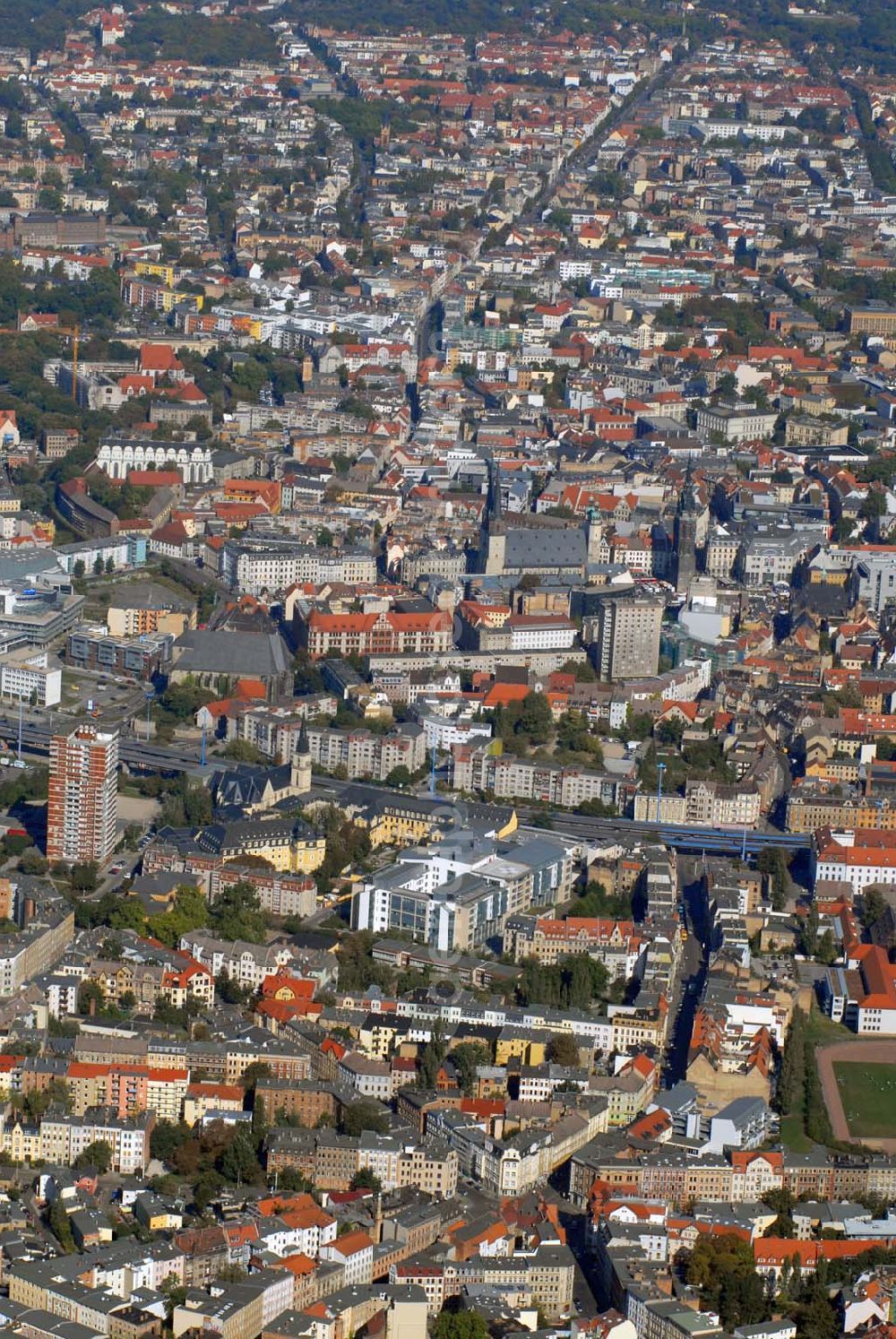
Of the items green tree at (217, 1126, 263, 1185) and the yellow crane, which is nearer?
green tree at (217, 1126, 263, 1185)

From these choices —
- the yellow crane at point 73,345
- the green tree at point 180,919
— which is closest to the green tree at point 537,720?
the green tree at point 180,919

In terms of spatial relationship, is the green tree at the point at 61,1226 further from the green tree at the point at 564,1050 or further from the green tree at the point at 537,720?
the green tree at the point at 537,720

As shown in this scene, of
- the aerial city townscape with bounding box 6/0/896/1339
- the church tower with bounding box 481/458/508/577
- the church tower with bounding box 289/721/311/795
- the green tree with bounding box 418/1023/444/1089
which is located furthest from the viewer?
the church tower with bounding box 481/458/508/577

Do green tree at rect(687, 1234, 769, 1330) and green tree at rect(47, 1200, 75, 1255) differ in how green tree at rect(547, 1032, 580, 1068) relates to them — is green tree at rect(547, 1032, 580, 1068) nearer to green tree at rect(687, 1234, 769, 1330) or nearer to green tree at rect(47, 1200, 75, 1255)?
green tree at rect(687, 1234, 769, 1330)

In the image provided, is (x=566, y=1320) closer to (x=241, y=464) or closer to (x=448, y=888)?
(x=448, y=888)

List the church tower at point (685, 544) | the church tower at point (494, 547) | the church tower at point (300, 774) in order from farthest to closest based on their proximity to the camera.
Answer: the church tower at point (685, 544)
the church tower at point (494, 547)
the church tower at point (300, 774)

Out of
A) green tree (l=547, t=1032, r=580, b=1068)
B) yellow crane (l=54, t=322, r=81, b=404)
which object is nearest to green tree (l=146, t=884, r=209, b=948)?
green tree (l=547, t=1032, r=580, b=1068)
